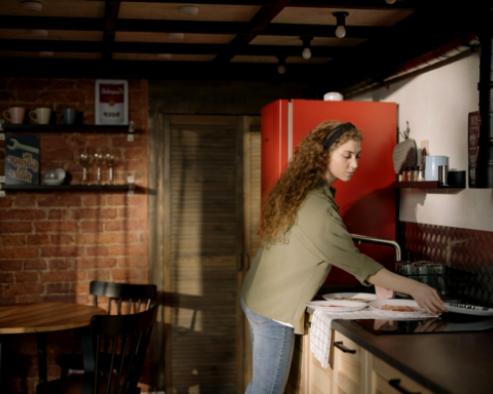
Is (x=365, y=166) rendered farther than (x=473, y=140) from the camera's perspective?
Yes

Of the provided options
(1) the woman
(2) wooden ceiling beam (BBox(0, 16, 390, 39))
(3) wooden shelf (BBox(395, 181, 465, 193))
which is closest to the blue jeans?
(1) the woman

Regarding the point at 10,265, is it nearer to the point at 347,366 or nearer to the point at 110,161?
the point at 110,161

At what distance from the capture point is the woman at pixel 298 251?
2.77 meters

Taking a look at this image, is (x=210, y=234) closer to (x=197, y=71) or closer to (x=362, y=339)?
(x=197, y=71)

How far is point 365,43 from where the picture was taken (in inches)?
163

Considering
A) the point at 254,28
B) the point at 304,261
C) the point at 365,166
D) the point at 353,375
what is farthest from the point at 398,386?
the point at 254,28

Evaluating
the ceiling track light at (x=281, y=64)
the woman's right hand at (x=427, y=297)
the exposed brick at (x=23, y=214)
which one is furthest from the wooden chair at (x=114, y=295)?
the woman's right hand at (x=427, y=297)

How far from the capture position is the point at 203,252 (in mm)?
5059

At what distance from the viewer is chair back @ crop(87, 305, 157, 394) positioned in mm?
3162

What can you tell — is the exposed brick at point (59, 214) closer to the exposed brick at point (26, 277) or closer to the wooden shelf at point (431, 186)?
the exposed brick at point (26, 277)

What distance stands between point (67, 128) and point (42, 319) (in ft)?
4.66

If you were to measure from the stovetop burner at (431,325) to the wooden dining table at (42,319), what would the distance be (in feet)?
5.51

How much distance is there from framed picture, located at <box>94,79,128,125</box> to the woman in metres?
2.23

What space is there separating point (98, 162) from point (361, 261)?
2.56 metres
